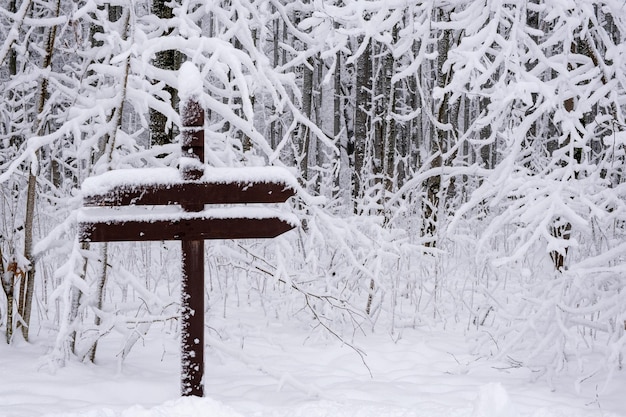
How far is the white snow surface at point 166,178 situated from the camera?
2.79 metres

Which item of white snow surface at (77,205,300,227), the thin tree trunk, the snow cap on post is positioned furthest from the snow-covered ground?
the snow cap on post

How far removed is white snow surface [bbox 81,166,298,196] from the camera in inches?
110

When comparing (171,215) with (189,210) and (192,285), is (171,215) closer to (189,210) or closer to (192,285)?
(189,210)

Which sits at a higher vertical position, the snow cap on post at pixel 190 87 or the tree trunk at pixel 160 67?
the tree trunk at pixel 160 67

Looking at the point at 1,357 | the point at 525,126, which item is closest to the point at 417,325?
the point at 525,126

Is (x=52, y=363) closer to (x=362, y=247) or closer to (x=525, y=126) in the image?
(x=362, y=247)

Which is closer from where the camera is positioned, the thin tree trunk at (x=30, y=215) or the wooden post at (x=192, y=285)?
the wooden post at (x=192, y=285)

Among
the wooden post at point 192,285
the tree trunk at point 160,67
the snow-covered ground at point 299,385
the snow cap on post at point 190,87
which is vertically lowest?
the snow-covered ground at point 299,385

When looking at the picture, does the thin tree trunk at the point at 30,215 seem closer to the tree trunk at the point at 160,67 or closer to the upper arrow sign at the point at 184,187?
the tree trunk at the point at 160,67

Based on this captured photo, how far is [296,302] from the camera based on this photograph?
20.1 ft

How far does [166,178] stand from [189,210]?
7.8 inches

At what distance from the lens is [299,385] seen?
11.5 feet

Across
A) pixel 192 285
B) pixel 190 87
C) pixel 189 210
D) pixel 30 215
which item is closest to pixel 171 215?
pixel 189 210

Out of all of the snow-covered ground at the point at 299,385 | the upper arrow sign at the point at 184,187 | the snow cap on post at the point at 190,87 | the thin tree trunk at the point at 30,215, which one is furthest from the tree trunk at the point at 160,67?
the upper arrow sign at the point at 184,187
